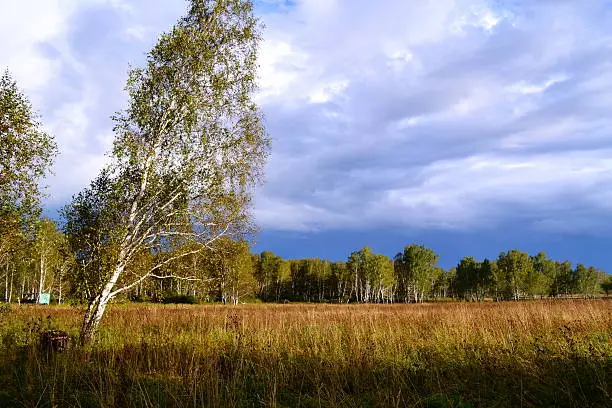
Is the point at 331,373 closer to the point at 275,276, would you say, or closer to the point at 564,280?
the point at 275,276

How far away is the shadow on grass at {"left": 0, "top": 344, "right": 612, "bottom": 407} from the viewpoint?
557cm

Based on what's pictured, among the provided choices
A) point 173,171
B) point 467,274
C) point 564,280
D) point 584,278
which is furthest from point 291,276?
point 173,171

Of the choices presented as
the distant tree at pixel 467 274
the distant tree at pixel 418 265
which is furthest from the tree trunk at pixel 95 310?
the distant tree at pixel 467 274

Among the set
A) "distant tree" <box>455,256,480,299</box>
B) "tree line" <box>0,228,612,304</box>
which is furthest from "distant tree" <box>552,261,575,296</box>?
"distant tree" <box>455,256,480,299</box>

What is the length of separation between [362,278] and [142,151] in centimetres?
8018

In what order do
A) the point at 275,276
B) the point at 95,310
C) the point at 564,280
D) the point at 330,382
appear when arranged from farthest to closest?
the point at 564,280
the point at 275,276
the point at 95,310
the point at 330,382

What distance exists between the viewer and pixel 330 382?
684 cm

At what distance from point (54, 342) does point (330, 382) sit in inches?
289

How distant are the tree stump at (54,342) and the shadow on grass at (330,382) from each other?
98cm

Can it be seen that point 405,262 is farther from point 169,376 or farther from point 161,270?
point 169,376

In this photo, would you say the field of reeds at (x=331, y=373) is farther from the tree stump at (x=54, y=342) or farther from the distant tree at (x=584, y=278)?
the distant tree at (x=584, y=278)

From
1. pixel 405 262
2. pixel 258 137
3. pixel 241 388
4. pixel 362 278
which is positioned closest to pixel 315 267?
pixel 362 278

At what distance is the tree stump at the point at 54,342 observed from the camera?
9.44 metres

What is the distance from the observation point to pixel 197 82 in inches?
525
